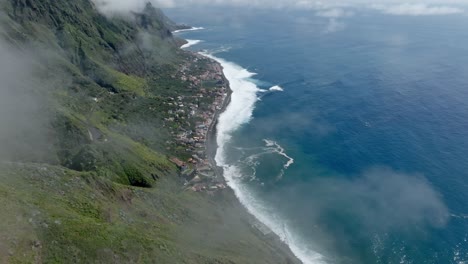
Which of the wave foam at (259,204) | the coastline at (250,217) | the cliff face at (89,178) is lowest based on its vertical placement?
the wave foam at (259,204)

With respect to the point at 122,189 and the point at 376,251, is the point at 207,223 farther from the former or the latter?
the point at 376,251

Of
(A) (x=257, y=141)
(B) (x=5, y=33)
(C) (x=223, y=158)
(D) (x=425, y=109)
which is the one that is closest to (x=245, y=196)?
(C) (x=223, y=158)

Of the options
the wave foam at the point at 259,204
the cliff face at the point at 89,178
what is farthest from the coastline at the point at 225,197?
the wave foam at the point at 259,204

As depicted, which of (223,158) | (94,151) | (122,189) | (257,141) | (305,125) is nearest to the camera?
(122,189)

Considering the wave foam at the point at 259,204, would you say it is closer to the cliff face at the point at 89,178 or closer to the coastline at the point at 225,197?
the coastline at the point at 225,197

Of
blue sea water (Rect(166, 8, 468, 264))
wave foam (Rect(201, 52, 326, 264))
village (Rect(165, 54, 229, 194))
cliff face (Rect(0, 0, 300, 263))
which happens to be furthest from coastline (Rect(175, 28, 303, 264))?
blue sea water (Rect(166, 8, 468, 264))

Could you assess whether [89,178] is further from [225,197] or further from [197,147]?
[197,147]

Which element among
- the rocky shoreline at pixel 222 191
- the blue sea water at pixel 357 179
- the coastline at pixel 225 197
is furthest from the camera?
the blue sea water at pixel 357 179

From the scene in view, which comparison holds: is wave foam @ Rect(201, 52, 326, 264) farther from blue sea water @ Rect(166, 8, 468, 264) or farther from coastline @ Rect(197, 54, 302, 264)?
coastline @ Rect(197, 54, 302, 264)
